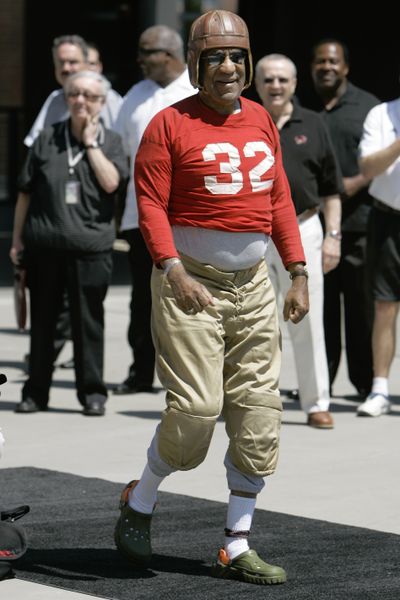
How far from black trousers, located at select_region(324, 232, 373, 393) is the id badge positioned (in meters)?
1.76

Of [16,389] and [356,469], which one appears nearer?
[356,469]

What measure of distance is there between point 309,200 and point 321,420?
48.0 inches

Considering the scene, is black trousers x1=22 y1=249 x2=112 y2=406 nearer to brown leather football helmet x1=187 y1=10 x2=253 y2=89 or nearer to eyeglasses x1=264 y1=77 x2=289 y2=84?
eyeglasses x1=264 y1=77 x2=289 y2=84

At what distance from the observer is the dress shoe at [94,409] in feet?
29.9

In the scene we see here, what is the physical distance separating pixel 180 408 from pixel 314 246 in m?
3.26

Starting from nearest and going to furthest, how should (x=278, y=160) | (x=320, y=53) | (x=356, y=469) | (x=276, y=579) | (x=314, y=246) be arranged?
(x=276, y=579) < (x=278, y=160) < (x=356, y=469) < (x=314, y=246) < (x=320, y=53)

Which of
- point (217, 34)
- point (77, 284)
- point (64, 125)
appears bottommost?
point (77, 284)

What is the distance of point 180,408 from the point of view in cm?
553

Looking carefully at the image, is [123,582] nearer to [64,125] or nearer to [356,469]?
[356,469]

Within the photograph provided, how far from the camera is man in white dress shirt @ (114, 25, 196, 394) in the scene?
32.1 feet

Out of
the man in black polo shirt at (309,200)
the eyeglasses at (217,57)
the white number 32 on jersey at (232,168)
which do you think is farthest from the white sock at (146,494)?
the man in black polo shirt at (309,200)

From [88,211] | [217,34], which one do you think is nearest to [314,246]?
[88,211]

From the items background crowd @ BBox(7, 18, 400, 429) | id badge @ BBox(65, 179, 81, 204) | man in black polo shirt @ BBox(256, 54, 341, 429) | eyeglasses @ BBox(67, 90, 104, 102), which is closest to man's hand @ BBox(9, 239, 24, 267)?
background crowd @ BBox(7, 18, 400, 429)

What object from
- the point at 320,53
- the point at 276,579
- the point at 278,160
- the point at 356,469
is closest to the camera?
the point at 276,579
